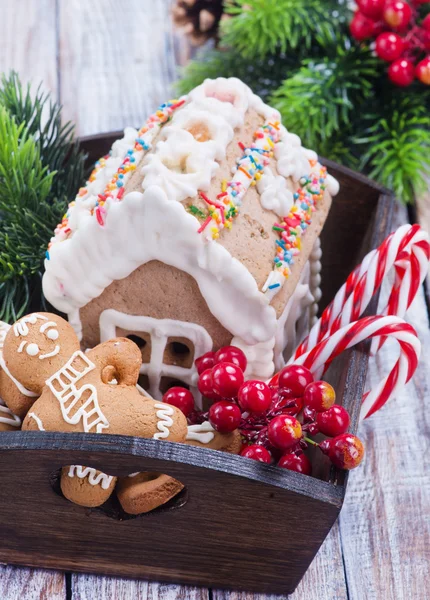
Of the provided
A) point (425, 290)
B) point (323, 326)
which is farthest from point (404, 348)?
point (425, 290)

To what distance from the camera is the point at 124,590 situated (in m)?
1.13

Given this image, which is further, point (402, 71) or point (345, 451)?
point (402, 71)

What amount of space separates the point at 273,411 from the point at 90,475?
0.82ft

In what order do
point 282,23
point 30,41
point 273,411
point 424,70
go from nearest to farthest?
point 273,411 < point 424,70 < point 282,23 < point 30,41

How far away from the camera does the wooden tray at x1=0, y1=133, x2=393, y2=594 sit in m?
0.91

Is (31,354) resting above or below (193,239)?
below

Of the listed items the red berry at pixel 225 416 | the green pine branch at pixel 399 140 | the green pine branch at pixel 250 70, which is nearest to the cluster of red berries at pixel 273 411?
the red berry at pixel 225 416

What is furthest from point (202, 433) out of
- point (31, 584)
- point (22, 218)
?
point (22, 218)

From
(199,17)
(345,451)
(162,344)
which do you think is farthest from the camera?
(199,17)

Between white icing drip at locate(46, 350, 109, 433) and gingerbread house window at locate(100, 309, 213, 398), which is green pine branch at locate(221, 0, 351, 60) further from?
white icing drip at locate(46, 350, 109, 433)

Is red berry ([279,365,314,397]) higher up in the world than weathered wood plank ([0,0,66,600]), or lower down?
lower down

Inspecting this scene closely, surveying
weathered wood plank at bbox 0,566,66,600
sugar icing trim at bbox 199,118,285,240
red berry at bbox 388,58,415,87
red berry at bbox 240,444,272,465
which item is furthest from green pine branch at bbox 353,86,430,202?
weathered wood plank at bbox 0,566,66,600

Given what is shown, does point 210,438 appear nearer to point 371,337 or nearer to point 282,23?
point 371,337

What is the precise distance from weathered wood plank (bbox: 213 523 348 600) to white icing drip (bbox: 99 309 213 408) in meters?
0.27
